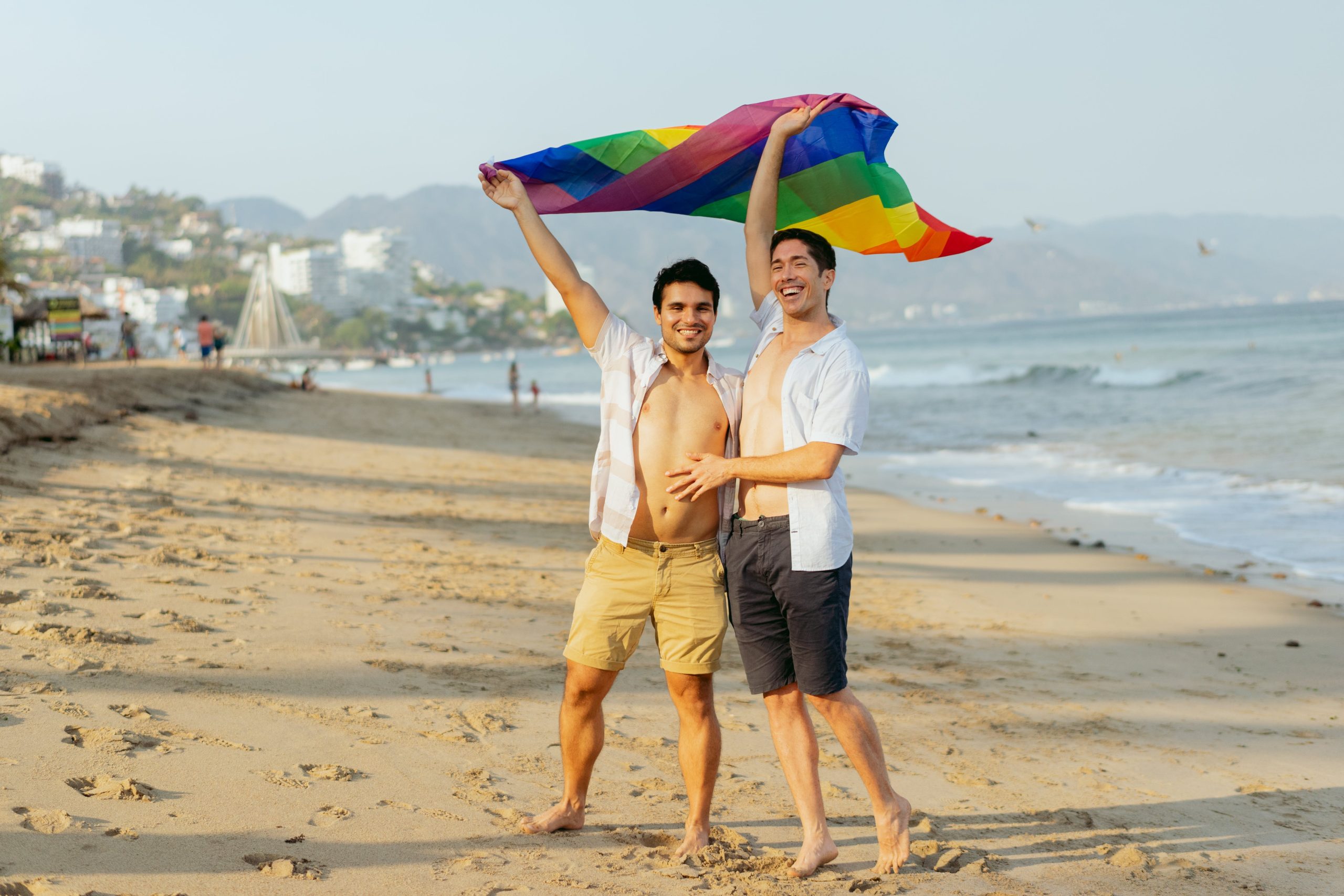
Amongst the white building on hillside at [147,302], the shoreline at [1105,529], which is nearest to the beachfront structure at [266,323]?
the white building on hillside at [147,302]

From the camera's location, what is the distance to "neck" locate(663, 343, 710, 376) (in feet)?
11.5

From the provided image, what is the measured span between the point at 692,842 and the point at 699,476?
1.20 meters

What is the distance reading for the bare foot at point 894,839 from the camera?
3.33 meters

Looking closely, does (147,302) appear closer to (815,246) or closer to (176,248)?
(176,248)

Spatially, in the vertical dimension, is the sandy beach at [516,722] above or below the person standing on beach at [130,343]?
below

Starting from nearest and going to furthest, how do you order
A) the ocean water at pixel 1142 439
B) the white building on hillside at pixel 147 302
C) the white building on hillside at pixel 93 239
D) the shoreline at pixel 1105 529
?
the shoreline at pixel 1105 529 → the ocean water at pixel 1142 439 → the white building on hillside at pixel 147 302 → the white building on hillside at pixel 93 239

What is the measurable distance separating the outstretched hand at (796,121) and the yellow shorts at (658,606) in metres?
1.62

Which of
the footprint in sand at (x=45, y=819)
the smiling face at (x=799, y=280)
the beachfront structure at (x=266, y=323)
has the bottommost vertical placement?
the footprint in sand at (x=45, y=819)

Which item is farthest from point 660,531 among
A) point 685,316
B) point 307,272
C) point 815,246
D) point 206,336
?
point 307,272

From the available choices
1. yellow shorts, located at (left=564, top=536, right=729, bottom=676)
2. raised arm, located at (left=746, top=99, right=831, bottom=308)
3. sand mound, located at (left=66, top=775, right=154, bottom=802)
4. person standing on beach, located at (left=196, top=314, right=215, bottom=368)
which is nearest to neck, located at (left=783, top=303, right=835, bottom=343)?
raised arm, located at (left=746, top=99, right=831, bottom=308)

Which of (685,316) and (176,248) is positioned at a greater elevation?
(176,248)

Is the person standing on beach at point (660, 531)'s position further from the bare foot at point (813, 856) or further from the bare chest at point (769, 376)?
the bare foot at point (813, 856)

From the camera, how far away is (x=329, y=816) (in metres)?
3.31

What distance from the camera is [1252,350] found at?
48844 mm
